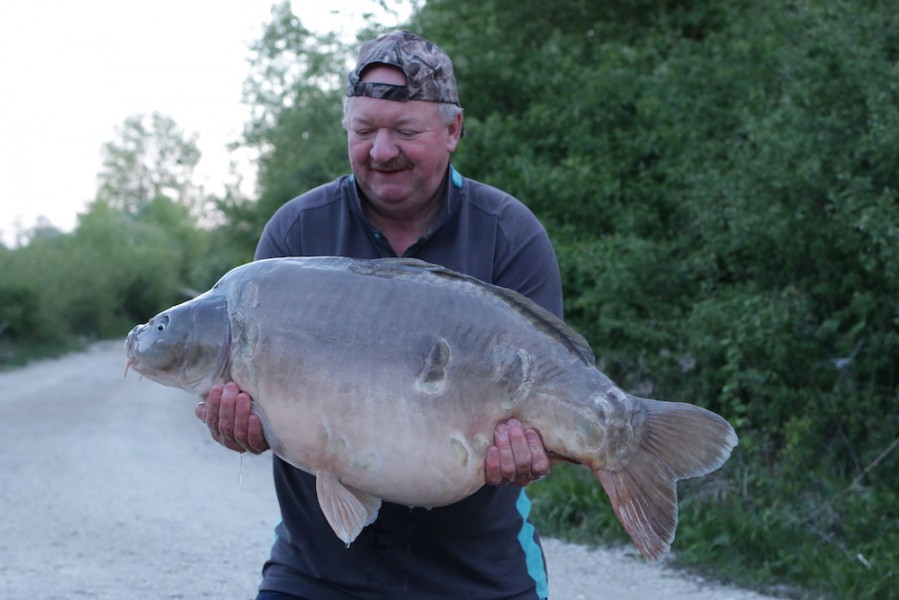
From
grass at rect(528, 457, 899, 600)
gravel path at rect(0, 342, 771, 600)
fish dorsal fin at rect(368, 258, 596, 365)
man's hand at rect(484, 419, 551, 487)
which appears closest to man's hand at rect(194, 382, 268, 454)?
fish dorsal fin at rect(368, 258, 596, 365)

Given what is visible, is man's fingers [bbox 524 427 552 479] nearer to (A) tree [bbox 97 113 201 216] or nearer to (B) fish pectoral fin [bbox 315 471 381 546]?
(B) fish pectoral fin [bbox 315 471 381 546]

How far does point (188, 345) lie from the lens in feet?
9.70

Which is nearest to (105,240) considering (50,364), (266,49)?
(50,364)

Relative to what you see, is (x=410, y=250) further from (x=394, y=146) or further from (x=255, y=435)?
(x=255, y=435)

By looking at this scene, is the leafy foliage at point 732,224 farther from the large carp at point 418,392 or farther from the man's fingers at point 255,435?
the man's fingers at point 255,435

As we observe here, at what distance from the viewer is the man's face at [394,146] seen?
125 inches

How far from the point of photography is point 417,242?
3.30 metres

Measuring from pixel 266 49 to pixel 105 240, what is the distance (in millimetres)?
33869

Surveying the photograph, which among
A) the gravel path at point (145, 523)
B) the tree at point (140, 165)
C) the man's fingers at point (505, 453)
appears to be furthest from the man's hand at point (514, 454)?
the tree at point (140, 165)

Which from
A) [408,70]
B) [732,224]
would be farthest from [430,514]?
[732,224]

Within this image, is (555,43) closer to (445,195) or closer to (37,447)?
(37,447)

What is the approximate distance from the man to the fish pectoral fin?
0.29m

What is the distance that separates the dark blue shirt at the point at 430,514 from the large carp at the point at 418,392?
12.7 inches

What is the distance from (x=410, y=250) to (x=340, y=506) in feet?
2.74
